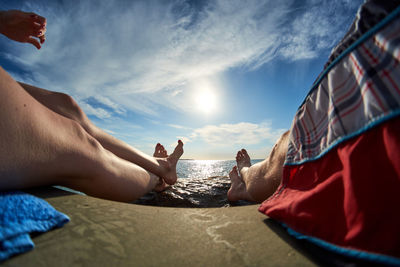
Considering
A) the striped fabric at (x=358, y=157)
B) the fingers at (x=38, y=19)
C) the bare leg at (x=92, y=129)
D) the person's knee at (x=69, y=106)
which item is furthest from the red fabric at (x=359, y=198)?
the fingers at (x=38, y=19)

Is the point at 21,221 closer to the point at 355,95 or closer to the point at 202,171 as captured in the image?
the point at 355,95

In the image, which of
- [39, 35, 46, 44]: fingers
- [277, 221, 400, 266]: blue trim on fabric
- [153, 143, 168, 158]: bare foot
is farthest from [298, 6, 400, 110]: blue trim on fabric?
[153, 143, 168, 158]: bare foot

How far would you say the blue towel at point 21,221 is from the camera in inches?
20.7

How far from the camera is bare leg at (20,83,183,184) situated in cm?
163

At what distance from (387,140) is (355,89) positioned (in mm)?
214

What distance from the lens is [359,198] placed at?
0.50 meters

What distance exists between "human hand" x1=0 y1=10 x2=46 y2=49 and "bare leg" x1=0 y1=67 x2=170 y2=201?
1026mm

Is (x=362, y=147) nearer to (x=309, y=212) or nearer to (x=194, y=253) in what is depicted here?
(x=309, y=212)

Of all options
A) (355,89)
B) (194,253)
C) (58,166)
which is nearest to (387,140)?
(355,89)

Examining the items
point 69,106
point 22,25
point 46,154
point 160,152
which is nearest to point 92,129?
point 69,106

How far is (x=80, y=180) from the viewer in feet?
4.18

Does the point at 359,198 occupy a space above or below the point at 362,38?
below

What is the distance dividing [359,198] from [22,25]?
8.63 feet

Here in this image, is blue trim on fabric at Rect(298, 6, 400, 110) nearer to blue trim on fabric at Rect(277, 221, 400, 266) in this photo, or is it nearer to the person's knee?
blue trim on fabric at Rect(277, 221, 400, 266)
